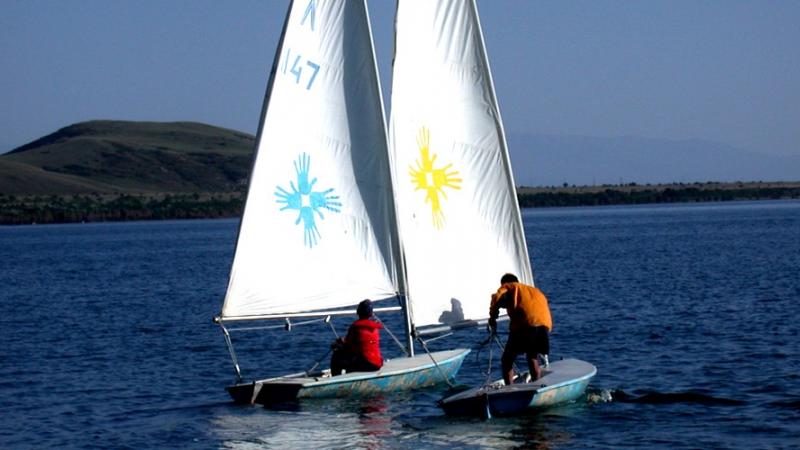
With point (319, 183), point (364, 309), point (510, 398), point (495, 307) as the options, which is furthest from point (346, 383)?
point (319, 183)

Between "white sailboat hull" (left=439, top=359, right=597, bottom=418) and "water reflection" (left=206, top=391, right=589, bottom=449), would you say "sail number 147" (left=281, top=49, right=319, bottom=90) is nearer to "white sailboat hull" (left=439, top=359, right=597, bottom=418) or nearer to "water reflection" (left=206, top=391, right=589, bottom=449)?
"water reflection" (left=206, top=391, right=589, bottom=449)

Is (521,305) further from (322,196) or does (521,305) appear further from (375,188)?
(322,196)

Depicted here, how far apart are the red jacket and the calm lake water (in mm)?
719

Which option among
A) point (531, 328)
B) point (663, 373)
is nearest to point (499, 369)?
point (663, 373)

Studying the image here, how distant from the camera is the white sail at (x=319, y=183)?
21.8m

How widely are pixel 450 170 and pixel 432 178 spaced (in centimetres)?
34

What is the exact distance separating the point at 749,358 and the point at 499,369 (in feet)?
16.4

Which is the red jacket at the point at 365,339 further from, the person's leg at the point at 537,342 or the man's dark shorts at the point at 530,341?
the person's leg at the point at 537,342

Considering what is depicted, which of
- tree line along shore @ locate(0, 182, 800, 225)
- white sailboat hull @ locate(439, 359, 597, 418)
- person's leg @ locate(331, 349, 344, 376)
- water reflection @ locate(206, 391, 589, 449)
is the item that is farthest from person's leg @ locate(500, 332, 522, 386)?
tree line along shore @ locate(0, 182, 800, 225)

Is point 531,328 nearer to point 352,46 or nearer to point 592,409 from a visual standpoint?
point 592,409

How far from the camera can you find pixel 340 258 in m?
22.3

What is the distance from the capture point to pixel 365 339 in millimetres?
21672

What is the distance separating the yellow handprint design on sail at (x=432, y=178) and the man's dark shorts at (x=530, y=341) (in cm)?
300

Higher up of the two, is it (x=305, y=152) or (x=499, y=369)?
(x=305, y=152)
